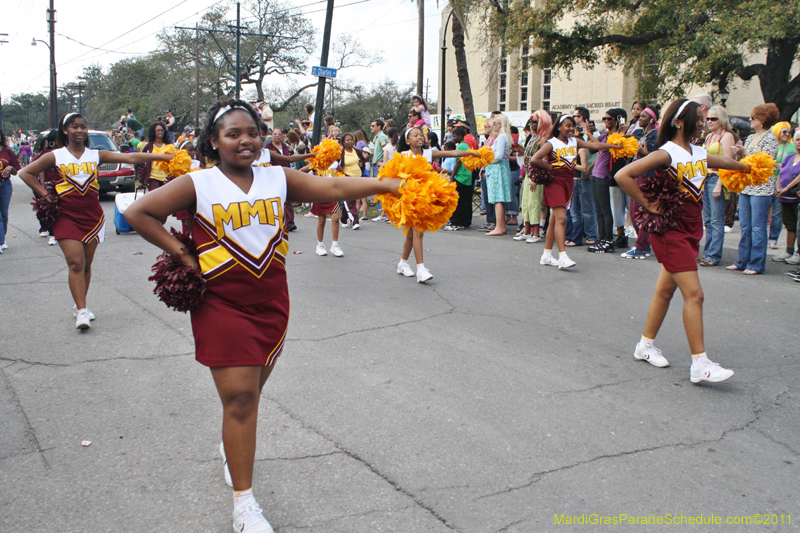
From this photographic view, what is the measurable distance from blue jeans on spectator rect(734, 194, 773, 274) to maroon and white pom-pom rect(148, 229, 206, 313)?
292 inches

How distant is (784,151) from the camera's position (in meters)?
8.31

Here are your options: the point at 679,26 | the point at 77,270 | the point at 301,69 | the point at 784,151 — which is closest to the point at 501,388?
the point at 77,270

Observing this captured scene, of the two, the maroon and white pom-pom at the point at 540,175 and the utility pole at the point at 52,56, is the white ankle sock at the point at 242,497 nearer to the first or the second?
the maroon and white pom-pom at the point at 540,175

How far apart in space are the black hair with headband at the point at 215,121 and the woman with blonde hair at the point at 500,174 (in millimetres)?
8908

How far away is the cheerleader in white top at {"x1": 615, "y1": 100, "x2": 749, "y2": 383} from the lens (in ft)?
14.2

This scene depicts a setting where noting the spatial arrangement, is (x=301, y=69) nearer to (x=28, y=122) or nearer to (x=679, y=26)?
(x=679, y=26)

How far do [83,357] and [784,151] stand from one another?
335 inches

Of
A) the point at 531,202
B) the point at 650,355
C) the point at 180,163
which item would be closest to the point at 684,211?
the point at 650,355

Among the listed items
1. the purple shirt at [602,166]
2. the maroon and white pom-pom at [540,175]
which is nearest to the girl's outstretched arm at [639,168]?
the maroon and white pom-pom at [540,175]

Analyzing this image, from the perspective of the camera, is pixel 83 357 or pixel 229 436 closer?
pixel 229 436

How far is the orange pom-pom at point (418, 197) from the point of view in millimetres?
2740

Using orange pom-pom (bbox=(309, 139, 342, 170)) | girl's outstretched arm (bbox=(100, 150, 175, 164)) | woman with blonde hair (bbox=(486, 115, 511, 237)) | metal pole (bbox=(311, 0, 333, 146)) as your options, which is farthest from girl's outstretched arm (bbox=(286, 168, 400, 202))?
metal pole (bbox=(311, 0, 333, 146))

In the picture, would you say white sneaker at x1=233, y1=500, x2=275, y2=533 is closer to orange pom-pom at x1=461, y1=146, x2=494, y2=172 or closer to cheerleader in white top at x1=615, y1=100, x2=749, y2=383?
cheerleader in white top at x1=615, y1=100, x2=749, y2=383

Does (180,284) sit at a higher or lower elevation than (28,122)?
lower
